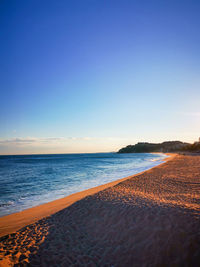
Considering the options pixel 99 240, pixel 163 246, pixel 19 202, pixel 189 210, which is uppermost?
pixel 189 210

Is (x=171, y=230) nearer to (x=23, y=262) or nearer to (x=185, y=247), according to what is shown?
(x=185, y=247)

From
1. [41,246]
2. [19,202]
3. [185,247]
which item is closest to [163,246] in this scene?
[185,247]

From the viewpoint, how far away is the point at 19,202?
10.9 meters

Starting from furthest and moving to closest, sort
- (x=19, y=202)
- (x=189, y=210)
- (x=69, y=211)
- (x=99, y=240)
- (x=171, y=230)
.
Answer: (x=19, y=202) < (x=69, y=211) < (x=189, y=210) < (x=99, y=240) < (x=171, y=230)

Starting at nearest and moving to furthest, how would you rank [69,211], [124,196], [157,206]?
[157,206] → [69,211] → [124,196]

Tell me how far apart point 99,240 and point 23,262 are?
8.38 feet

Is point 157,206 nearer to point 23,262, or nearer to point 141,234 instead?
point 141,234

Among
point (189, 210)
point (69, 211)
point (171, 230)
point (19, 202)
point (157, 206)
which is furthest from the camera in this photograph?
point (19, 202)

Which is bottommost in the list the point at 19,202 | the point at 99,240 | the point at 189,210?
the point at 19,202

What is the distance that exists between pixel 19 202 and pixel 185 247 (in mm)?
11095

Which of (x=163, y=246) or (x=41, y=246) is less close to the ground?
(x=163, y=246)

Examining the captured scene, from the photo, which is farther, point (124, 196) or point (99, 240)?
point (124, 196)

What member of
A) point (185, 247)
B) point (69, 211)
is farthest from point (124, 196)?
point (185, 247)

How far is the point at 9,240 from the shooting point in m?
5.61
